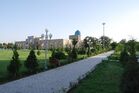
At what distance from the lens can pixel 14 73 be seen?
1858cm

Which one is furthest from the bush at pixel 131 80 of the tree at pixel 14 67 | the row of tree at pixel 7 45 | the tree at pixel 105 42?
the row of tree at pixel 7 45

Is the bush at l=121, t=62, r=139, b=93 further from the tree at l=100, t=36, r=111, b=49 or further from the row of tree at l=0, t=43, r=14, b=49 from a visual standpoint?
the row of tree at l=0, t=43, r=14, b=49

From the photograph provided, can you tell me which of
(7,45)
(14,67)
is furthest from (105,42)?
(14,67)

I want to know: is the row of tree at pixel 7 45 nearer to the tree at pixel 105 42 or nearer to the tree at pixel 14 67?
the tree at pixel 105 42

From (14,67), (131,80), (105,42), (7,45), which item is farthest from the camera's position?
(7,45)

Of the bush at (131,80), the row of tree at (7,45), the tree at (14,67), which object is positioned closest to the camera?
the bush at (131,80)

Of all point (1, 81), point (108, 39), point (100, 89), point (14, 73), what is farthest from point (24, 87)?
point (108, 39)

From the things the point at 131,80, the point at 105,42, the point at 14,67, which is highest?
the point at 105,42

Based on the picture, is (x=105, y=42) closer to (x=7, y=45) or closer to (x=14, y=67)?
(x=7, y=45)

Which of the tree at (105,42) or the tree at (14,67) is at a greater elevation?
the tree at (105,42)

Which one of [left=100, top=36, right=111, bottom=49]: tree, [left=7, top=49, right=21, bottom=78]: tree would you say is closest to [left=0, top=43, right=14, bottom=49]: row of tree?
[left=100, top=36, right=111, bottom=49]: tree

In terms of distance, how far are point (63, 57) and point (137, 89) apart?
3656cm

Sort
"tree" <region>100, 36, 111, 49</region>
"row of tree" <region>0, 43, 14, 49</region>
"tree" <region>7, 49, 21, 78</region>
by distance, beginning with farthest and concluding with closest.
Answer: "row of tree" <region>0, 43, 14, 49</region>, "tree" <region>100, 36, 111, 49</region>, "tree" <region>7, 49, 21, 78</region>

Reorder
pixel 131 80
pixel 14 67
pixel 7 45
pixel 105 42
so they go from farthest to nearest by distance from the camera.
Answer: pixel 7 45 < pixel 105 42 < pixel 14 67 < pixel 131 80
